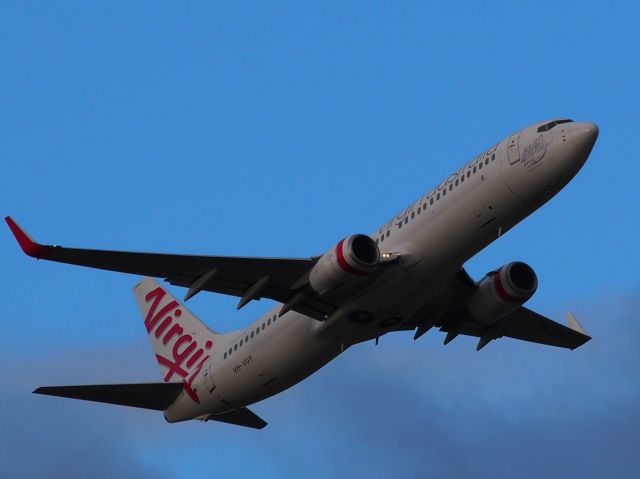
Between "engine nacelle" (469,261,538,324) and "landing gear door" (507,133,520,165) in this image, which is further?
"engine nacelle" (469,261,538,324)

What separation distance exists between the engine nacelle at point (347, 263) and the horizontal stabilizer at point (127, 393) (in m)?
11.5

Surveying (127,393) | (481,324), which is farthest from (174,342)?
(481,324)

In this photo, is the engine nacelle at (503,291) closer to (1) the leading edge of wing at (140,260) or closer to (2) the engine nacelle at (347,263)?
(2) the engine nacelle at (347,263)

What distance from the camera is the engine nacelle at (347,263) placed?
47.2 meters

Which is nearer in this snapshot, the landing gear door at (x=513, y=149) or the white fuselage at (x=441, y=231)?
the white fuselage at (x=441, y=231)

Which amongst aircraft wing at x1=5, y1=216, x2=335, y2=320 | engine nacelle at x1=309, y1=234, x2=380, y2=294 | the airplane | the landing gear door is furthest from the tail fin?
the landing gear door

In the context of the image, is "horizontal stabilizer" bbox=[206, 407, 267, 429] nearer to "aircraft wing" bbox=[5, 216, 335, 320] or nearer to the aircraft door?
the aircraft door

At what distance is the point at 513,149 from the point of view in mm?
47062

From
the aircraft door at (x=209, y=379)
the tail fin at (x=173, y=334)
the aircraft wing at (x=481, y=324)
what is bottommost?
the aircraft door at (x=209, y=379)

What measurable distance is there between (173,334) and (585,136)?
2417cm

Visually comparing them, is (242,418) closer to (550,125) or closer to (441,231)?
(441,231)

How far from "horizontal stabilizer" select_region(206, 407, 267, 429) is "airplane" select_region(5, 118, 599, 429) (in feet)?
0.14

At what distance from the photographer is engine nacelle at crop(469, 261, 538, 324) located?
5238 cm

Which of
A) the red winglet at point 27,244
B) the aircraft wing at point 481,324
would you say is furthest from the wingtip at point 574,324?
the red winglet at point 27,244
